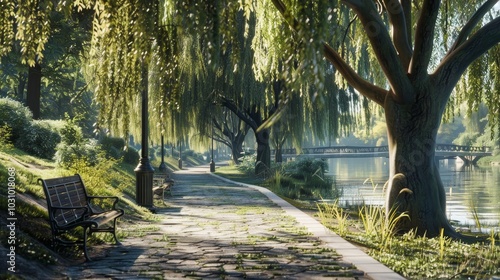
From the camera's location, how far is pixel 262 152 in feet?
111

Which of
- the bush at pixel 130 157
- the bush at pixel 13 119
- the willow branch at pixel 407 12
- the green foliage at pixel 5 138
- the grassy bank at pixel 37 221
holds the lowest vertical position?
the grassy bank at pixel 37 221

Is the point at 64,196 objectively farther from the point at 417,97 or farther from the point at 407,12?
the point at 407,12

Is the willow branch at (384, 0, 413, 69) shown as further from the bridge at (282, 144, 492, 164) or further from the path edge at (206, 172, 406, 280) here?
the bridge at (282, 144, 492, 164)

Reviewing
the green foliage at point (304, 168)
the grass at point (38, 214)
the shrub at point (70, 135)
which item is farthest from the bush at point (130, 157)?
the grass at point (38, 214)

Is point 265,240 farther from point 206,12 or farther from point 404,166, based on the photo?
point 206,12

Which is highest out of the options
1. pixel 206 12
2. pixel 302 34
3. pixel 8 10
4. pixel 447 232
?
pixel 8 10

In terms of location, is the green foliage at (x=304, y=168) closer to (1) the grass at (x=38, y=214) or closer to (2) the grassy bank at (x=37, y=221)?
(1) the grass at (x=38, y=214)

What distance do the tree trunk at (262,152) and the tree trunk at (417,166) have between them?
69.0 feet

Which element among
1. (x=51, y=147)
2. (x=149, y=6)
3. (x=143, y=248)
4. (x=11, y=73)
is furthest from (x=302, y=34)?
(x=11, y=73)

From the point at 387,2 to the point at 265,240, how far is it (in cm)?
494

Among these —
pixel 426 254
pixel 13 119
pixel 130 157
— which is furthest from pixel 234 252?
pixel 130 157

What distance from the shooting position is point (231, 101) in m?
31.7

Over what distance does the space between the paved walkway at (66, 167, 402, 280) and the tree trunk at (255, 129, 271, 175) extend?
18.6 meters

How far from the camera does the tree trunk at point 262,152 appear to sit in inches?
1304
